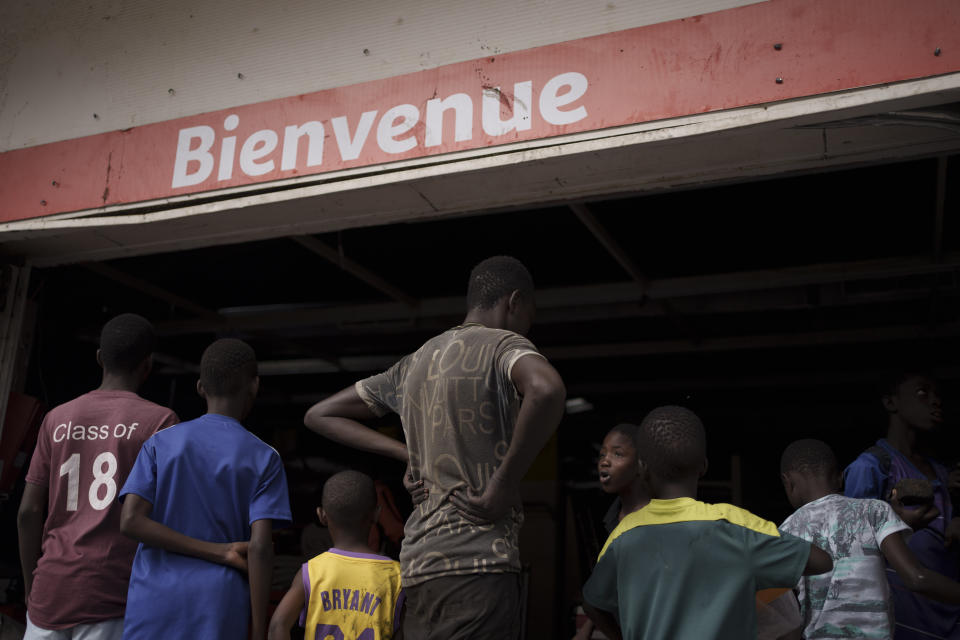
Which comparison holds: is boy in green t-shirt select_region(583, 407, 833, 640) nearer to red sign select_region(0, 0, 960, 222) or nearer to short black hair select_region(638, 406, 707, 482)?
short black hair select_region(638, 406, 707, 482)

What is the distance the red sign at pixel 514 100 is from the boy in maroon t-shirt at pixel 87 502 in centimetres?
116

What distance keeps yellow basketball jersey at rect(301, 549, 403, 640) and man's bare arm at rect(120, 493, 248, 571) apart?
0.35 meters

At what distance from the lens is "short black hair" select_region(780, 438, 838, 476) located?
3.63 metres

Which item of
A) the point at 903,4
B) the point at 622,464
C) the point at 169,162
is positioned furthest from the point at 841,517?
the point at 169,162

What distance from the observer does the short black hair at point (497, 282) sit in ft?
9.31

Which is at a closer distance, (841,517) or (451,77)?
(841,517)

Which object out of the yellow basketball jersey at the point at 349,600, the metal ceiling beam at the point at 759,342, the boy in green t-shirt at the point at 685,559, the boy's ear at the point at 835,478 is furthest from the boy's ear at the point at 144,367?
the metal ceiling beam at the point at 759,342

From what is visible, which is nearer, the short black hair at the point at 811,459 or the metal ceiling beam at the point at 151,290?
the short black hair at the point at 811,459

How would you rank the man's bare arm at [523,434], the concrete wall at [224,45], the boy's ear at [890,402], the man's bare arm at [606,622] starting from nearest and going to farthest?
the man's bare arm at [523,434] → the man's bare arm at [606,622] → the concrete wall at [224,45] → the boy's ear at [890,402]

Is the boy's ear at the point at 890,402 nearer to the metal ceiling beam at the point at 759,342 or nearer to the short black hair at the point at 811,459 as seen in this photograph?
the short black hair at the point at 811,459

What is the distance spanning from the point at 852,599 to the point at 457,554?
5.81 feet

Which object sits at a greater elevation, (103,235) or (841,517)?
(103,235)

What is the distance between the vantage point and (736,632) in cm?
253

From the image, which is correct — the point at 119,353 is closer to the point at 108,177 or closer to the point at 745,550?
the point at 108,177
